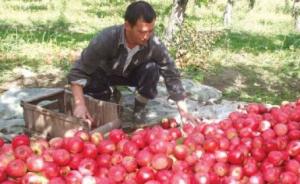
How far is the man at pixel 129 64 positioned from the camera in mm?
3736

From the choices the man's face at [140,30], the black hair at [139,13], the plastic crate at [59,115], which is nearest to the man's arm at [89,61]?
the plastic crate at [59,115]

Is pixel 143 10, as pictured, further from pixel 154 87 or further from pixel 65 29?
pixel 65 29

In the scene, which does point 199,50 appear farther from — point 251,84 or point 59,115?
point 59,115

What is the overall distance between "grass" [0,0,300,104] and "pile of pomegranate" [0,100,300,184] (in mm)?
3004

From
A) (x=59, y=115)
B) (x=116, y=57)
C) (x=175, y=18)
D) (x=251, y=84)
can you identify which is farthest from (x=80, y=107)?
(x=175, y=18)

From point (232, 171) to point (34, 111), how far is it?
198 cm

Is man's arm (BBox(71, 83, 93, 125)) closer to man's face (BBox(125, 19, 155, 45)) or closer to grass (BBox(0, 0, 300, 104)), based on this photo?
man's face (BBox(125, 19, 155, 45))

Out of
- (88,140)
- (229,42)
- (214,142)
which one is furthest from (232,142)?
(229,42)

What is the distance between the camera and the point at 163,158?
9.60 feet

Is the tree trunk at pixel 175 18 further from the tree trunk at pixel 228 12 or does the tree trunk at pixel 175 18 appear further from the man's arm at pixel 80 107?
the tree trunk at pixel 228 12

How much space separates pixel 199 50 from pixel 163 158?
17.6ft

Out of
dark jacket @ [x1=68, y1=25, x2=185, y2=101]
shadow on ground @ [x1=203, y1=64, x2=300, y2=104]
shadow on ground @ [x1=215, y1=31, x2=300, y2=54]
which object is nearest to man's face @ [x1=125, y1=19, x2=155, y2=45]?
dark jacket @ [x1=68, y1=25, x2=185, y2=101]

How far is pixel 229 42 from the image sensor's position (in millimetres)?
10992

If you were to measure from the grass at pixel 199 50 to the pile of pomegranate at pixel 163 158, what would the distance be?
300 cm
